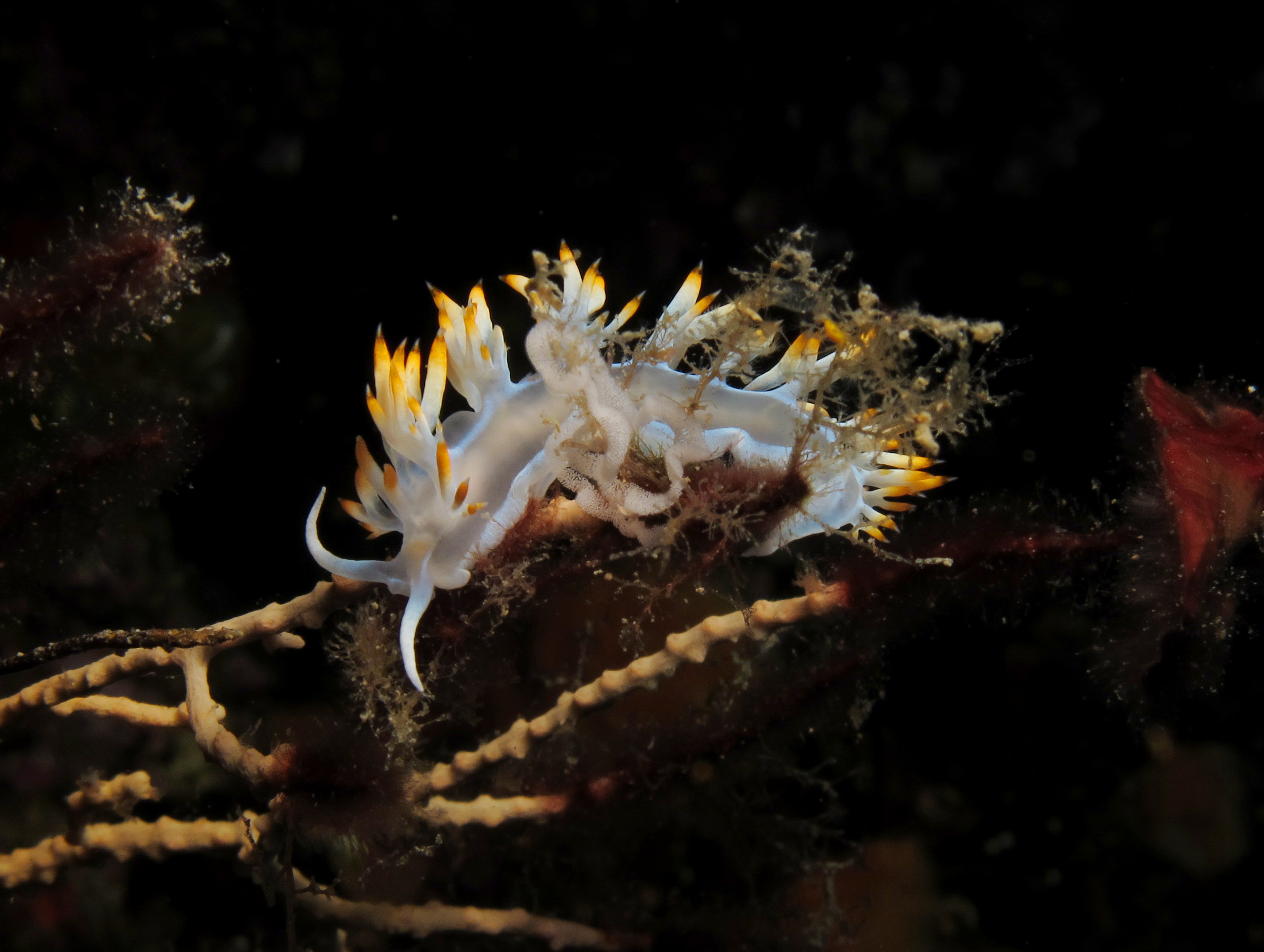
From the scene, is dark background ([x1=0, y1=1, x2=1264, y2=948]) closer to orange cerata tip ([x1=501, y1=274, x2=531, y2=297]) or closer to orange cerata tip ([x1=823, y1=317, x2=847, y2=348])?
orange cerata tip ([x1=501, y1=274, x2=531, y2=297])

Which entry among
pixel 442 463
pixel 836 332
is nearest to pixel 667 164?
pixel 836 332

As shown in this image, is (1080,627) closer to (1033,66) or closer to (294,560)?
(1033,66)

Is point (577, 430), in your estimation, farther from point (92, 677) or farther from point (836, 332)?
point (92, 677)

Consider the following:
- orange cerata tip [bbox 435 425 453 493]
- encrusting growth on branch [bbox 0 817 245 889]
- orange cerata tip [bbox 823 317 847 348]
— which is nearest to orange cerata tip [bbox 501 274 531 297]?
orange cerata tip [bbox 435 425 453 493]

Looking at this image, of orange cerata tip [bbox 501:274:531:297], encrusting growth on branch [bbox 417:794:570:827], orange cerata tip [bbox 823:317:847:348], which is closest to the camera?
orange cerata tip [bbox 823:317:847:348]

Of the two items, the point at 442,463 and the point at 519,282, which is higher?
the point at 519,282

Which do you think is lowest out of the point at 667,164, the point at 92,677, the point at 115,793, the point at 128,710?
the point at 115,793
